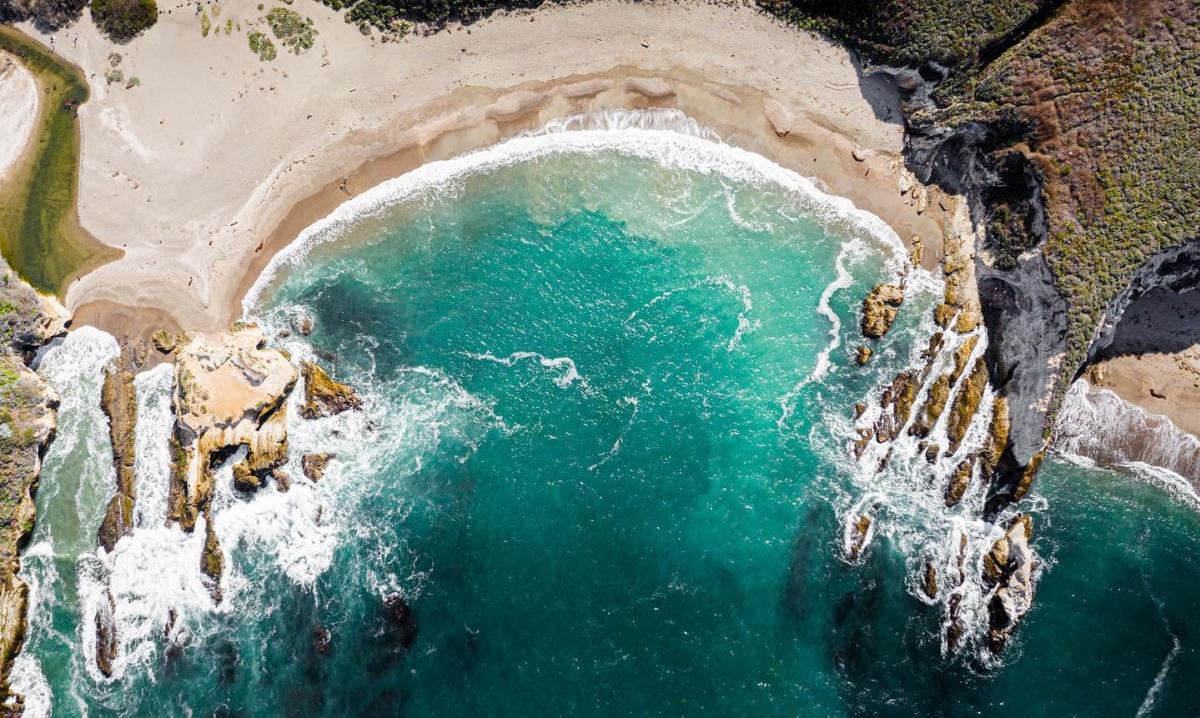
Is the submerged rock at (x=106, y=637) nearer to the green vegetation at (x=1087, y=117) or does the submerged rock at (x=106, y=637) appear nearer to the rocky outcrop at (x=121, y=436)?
the rocky outcrop at (x=121, y=436)

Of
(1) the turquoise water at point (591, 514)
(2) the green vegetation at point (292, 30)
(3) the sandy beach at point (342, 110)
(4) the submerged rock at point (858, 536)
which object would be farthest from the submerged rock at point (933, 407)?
(2) the green vegetation at point (292, 30)

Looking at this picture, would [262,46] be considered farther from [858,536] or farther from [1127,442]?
[1127,442]

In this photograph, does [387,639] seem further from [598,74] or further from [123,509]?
[598,74]

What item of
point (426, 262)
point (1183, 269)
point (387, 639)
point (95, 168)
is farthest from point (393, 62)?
point (1183, 269)

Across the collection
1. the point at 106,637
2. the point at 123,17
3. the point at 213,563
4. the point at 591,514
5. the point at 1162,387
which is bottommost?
the point at 106,637

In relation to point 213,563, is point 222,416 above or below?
above

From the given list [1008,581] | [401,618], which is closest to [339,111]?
[401,618]

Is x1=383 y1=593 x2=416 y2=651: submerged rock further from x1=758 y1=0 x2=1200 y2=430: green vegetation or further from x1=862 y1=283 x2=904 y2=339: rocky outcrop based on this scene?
x1=758 y1=0 x2=1200 y2=430: green vegetation

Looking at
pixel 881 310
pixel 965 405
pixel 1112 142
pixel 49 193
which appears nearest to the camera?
pixel 1112 142
